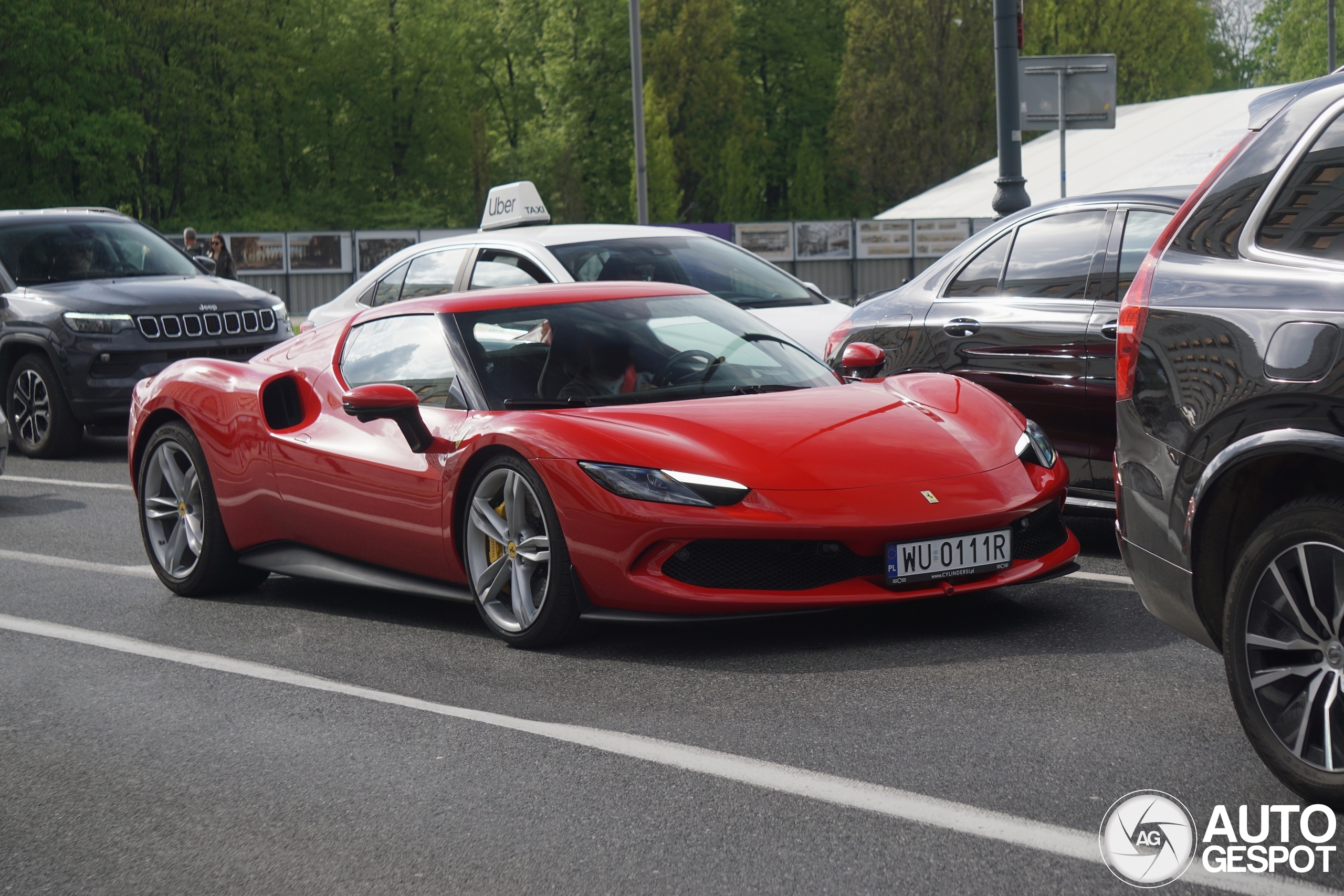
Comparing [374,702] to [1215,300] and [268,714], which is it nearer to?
[268,714]

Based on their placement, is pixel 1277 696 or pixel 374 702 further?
pixel 374 702

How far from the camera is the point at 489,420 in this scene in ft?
19.6

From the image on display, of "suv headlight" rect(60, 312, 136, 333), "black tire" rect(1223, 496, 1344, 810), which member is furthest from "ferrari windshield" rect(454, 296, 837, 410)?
"suv headlight" rect(60, 312, 136, 333)

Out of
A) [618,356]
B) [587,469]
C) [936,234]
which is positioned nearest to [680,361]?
[618,356]

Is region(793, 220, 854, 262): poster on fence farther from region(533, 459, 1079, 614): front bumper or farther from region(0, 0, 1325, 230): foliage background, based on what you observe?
region(533, 459, 1079, 614): front bumper

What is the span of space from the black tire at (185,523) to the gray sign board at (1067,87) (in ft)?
29.6

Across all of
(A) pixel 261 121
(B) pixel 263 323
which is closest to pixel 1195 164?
(B) pixel 263 323

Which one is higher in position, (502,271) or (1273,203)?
(1273,203)

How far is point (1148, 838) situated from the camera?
357 centimetres

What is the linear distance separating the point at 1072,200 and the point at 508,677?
3609mm

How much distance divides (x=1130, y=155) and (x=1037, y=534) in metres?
28.4

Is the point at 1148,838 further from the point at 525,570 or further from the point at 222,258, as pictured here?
the point at 222,258

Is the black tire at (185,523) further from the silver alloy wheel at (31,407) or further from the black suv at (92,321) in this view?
the silver alloy wheel at (31,407)

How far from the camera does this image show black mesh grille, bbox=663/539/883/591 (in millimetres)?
5391
